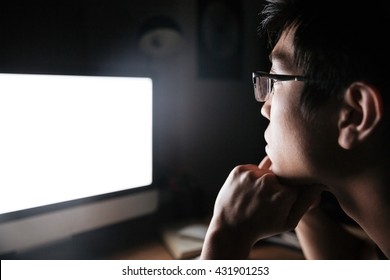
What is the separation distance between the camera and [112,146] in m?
0.85

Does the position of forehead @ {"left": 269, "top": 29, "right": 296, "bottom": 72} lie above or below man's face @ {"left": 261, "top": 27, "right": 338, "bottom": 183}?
above

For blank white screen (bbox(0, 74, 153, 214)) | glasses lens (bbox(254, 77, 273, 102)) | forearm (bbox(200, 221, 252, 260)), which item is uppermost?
glasses lens (bbox(254, 77, 273, 102))

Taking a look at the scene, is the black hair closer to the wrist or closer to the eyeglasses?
the eyeglasses

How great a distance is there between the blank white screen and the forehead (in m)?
0.36

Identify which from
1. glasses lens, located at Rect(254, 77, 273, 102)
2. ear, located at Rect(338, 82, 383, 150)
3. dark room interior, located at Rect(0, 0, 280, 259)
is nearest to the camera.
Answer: ear, located at Rect(338, 82, 383, 150)

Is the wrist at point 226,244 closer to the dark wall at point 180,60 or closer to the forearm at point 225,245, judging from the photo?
the forearm at point 225,245

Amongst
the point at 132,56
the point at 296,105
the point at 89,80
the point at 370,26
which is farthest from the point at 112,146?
the point at 370,26

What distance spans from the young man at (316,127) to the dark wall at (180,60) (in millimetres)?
324

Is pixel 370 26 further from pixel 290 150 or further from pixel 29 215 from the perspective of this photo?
pixel 29 215

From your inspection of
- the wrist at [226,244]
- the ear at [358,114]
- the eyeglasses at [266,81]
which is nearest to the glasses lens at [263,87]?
the eyeglasses at [266,81]

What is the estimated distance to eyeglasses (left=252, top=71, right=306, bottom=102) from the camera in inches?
24.3

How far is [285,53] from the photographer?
0.63 meters

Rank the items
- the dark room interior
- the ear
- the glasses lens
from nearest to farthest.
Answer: the ear → the glasses lens → the dark room interior

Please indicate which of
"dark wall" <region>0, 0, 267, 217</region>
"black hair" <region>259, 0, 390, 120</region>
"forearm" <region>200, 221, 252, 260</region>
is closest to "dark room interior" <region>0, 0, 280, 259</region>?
"dark wall" <region>0, 0, 267, 217</region>
